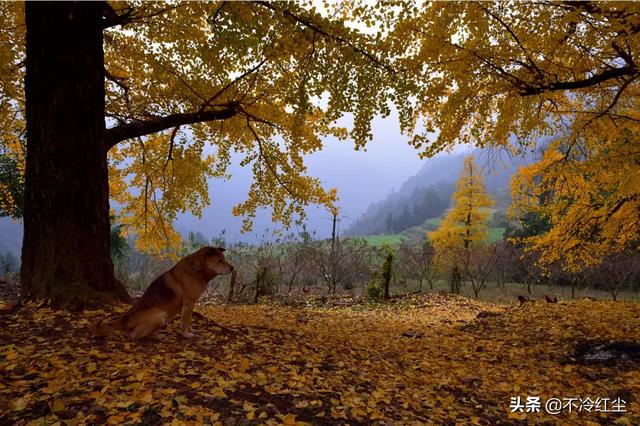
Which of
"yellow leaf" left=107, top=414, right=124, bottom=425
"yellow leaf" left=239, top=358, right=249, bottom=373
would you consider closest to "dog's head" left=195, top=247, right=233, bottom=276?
"yellow leaf" left=239, top=358, right=249, bottom=373

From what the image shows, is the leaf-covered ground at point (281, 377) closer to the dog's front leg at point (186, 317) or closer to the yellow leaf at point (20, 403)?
the yellow leaf at point (20, 403)

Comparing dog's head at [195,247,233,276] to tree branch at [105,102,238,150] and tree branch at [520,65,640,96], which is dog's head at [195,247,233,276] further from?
tree branch at [520,65,640,96]

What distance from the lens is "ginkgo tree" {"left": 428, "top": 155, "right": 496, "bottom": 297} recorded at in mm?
27141

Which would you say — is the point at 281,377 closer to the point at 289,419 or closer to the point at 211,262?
the point at 289,419

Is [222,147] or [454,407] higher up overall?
[222,147]

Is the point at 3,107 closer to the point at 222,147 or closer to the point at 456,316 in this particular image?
the point at 222,147

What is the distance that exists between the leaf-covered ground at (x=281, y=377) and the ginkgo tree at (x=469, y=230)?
66.2 feet

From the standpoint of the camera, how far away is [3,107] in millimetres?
8438

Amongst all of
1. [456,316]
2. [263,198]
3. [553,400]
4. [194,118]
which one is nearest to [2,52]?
[194,118]

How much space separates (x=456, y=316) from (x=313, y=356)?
920 cm

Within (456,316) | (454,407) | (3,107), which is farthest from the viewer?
(456,316)

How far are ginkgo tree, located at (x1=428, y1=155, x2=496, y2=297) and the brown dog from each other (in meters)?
24.2

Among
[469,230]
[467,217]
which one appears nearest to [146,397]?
[469,230]

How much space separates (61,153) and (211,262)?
2.73m
